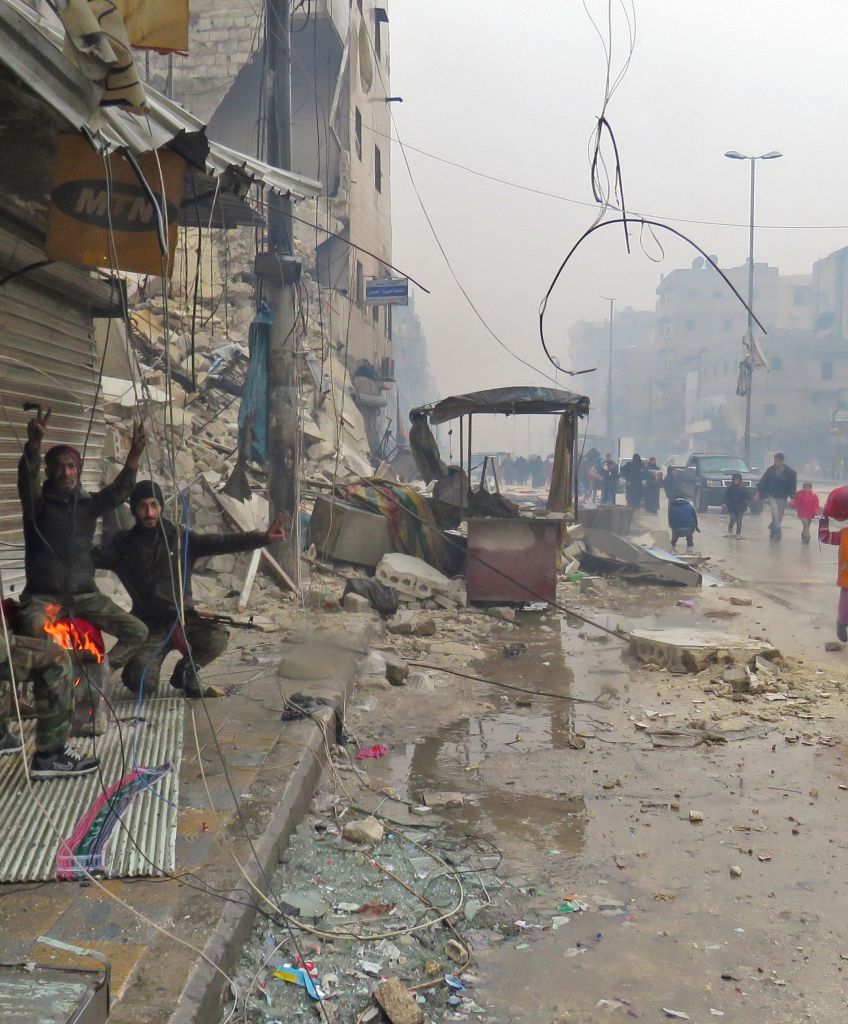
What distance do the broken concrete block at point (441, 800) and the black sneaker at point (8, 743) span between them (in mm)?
2152

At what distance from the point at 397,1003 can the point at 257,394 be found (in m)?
8.69

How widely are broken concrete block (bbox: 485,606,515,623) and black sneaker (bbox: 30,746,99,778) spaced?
669 cm

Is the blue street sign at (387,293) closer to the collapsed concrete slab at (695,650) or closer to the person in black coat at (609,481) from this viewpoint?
the person in black coat at (609,481)

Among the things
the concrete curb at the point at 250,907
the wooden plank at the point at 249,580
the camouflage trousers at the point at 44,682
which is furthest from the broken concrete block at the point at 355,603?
the camouflage trousers at the point at 44,682

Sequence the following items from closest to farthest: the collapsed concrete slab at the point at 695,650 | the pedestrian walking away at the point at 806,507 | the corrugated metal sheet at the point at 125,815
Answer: the corrugated metal sheet at the point at 125,815
the collapsed concrete slab at the point at 695,650
the pedestrian walking away at the point at 806,507

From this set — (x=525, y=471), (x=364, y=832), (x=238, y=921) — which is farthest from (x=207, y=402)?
(x=525, y=471)

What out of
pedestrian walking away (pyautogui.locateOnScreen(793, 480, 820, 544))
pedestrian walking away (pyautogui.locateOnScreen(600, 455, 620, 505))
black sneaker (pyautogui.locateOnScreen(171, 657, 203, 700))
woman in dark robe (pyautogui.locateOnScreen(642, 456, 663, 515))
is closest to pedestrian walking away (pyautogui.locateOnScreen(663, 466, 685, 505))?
woman in dark robe (pyautogui.locateOnScreen(642, 456, 663, 515))

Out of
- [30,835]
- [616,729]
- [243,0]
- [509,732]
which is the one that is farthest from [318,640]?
[243,0]

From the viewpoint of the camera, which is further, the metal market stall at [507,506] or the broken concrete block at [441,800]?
the metal market stall at [507,506]

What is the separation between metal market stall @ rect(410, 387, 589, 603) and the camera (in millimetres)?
11195

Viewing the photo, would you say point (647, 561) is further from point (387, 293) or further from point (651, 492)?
point (387, 293)

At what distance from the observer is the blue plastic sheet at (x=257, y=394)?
35.0 ft

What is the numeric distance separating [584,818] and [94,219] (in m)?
3.86

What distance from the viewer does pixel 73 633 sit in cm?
476
